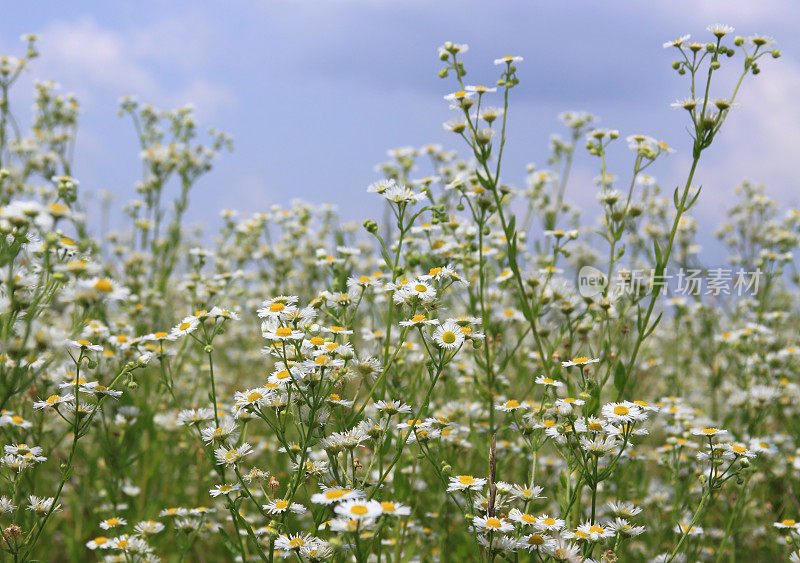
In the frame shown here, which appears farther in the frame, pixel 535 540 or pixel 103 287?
pixel 535 540

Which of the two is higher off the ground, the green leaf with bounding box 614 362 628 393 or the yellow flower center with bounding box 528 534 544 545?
the green leaf with bounding box 614 362 628 393

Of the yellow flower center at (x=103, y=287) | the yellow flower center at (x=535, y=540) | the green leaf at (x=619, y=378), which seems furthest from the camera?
the green leaf at (x=619, y=378)

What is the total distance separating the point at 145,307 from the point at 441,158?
240 centimetres

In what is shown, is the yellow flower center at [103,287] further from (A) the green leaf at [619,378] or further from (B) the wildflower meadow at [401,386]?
(A) the green leaf at [619,378]

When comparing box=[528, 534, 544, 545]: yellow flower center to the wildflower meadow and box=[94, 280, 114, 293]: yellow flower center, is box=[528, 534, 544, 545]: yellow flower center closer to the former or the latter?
the wildflower meadow

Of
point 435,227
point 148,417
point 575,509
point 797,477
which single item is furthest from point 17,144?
point 797,477

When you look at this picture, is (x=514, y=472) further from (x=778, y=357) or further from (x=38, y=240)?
(x=38, y=240)

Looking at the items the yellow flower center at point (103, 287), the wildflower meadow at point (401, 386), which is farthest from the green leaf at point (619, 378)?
the yellow flower center at point (103, 287)

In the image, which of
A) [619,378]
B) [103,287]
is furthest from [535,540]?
[103,287]

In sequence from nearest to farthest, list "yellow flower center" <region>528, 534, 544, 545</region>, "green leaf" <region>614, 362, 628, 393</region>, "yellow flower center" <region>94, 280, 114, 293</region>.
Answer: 1. "yellow flower center" <region>94, 280, 114, 293</region>
2. "yellow flower center" <region>528, 534, 544, 545</region>
3. "green leaf" <region>614, 362, 628, 393</region>

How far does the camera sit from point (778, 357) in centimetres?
440

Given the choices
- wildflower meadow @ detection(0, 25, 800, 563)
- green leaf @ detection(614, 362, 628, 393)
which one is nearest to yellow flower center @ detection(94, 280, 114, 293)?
wildflower meadow @ detection(0, 25, 800, 563)

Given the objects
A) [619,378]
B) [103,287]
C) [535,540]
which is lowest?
[535,540]

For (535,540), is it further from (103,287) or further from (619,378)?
(103,287)
